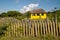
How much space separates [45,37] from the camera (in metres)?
10.6

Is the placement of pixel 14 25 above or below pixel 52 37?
above

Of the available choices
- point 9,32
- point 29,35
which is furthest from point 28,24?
point 9,32

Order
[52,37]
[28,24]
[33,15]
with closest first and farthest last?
1. [52,37]
2. [28,24]
3. [33,15]

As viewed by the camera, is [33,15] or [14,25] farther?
[33,15]

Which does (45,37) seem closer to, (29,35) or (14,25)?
(29,35)

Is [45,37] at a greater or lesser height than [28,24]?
lesser

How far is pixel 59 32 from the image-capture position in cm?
1122

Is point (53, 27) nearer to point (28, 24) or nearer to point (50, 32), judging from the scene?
point (50, 32)

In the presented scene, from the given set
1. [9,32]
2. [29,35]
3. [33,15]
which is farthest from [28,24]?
[33,15]

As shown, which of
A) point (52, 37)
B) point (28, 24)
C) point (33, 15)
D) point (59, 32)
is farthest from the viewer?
point (33, 15)

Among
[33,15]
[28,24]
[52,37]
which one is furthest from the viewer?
[33,15]

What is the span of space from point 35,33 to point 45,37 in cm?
127

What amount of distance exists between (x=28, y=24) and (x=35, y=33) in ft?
2.66

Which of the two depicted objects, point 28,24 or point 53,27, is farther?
point 28,24
